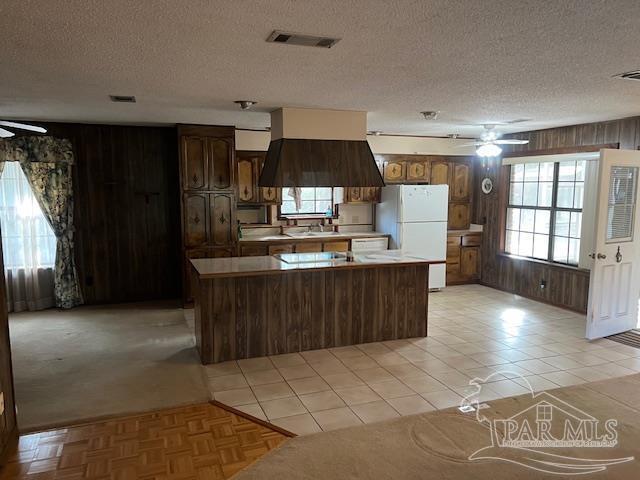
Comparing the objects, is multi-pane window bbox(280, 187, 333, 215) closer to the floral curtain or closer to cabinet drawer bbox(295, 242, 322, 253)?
cabinet drawer bbox(295, 242, 322, 253)

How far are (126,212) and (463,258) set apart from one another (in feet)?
16.6

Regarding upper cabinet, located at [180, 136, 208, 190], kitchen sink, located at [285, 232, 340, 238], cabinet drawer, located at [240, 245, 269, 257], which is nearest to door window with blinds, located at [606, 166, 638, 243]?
kitchen sink, located at [285, 232, 340, 238]

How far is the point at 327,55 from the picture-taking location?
2723mm

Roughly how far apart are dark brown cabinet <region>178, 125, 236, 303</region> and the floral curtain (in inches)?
55.2

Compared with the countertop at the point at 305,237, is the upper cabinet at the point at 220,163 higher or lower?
higher

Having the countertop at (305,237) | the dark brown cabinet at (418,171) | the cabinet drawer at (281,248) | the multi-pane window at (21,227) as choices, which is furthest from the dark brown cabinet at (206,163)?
the dark brown cabinet at (418,171)

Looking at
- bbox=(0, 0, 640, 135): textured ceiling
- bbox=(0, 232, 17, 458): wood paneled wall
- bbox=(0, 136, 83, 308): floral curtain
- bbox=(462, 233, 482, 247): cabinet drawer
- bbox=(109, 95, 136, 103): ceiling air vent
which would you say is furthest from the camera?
bbox=(462, 233, 482, 247): cabinet drawer

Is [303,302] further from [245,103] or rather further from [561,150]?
[561,150]

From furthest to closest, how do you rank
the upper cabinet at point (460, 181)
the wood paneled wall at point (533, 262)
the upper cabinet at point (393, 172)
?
the upper cabinet at point (460, 181) → the upper cabinet at point (393, 172) → the wood paneled wall at point (533, 262)

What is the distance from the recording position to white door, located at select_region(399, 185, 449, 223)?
6.74m

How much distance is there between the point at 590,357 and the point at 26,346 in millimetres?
5409

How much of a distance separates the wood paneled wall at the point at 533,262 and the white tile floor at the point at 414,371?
0.68m

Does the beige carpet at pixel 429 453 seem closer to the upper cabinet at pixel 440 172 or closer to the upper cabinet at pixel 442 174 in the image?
the upper cabinet at pixel 442 174

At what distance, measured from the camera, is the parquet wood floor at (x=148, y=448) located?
2.62 m
